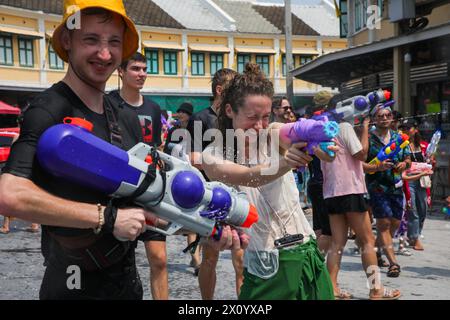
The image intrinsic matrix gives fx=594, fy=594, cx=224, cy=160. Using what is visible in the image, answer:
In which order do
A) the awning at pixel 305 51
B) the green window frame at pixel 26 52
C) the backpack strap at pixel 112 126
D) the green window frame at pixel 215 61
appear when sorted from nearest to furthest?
the backpack strap at pixel 112 126 → the green window frame at pixel 26 52 → the green window frame at pixel 215 61 → the awning at pixel 305 51

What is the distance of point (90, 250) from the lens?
213 centimetres

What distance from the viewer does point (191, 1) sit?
4209 cm

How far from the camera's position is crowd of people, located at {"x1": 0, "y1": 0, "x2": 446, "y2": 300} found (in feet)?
6.19

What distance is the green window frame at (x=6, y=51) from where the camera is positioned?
30898mm

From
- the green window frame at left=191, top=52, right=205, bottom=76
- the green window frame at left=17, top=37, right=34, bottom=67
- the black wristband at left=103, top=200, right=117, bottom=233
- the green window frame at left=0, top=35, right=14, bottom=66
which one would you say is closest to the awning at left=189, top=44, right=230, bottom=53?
the green window frame at left=191, top=52, right=205, bottom=76

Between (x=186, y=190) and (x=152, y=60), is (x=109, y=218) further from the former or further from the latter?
(x=152, y=60)

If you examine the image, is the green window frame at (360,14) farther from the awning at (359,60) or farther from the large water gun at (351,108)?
the large water gun at (351,108)

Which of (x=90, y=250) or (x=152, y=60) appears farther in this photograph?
(x=152, y=60)

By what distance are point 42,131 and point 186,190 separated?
52 cm

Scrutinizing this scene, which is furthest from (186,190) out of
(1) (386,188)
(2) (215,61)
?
(2) (215,61)

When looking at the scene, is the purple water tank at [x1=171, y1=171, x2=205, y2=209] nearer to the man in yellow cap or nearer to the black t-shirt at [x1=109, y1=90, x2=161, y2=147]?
the man in yellow cap

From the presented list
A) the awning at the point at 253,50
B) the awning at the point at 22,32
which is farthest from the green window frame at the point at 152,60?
the awning at the point at 22,32

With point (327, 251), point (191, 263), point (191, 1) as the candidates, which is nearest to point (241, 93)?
point (327, 251)

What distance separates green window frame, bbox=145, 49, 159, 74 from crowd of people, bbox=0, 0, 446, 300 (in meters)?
32.3
